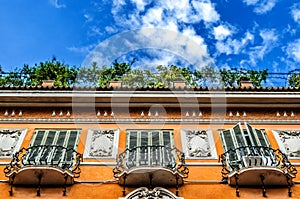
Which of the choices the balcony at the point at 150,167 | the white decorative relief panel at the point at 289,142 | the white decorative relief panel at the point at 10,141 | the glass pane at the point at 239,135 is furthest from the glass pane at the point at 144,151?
the white decorative relief panel at the point at 289,142

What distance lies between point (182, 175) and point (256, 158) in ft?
6.37

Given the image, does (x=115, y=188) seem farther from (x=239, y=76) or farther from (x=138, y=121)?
(x=239, y=76)

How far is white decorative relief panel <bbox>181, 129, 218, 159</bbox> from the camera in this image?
12.3m

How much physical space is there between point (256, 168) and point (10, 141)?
680cm

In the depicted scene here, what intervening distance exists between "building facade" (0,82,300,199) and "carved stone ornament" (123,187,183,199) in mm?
26

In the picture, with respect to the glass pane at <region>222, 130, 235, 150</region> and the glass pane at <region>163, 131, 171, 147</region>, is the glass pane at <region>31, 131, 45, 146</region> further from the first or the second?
the glass pane at <region>222, 130, 235, 150</region>

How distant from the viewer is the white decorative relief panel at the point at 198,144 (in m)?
12.3

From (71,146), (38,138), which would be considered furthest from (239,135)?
(38,138)

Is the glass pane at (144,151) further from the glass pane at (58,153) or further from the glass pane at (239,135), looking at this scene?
the glass pane at (239,135)

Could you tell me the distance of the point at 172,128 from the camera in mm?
13250

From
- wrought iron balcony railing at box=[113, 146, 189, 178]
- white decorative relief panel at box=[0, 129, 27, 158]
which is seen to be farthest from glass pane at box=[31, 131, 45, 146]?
wrought iron balcony railing at box=[113, 146, 189, 178]

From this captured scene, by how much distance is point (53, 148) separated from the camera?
1196 centimetres

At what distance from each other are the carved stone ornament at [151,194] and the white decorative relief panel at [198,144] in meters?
1.58

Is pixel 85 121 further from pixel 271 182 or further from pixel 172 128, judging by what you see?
pixel 271 182
